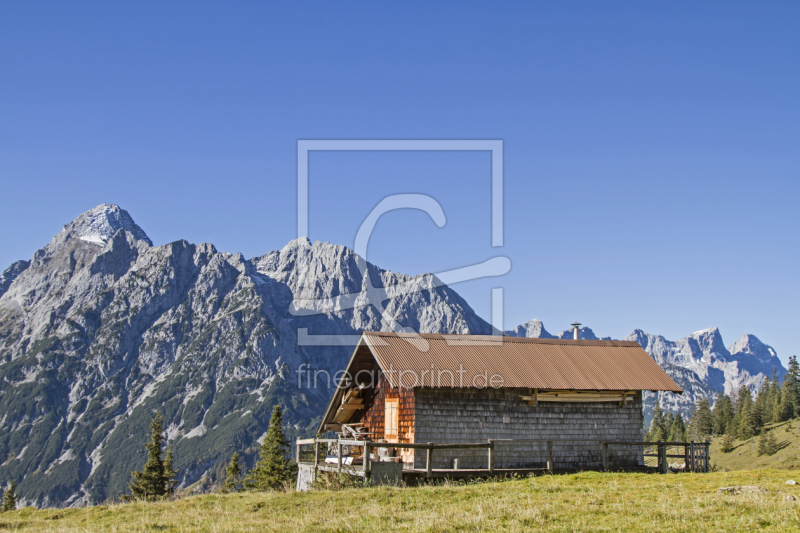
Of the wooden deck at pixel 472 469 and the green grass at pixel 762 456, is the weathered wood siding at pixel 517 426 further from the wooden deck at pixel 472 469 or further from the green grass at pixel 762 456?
the green grass at pixel 762 456

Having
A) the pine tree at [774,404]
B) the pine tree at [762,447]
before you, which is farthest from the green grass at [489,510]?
the pine tree at [774,404]

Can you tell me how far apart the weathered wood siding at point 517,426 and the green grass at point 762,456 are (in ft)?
173

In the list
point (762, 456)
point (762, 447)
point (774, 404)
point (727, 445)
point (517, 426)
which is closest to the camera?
point (517, 426)

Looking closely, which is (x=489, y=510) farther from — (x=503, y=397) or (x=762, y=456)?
(x=762, y=456)

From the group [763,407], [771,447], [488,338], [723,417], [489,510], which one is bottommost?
[771,447]

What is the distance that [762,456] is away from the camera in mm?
84250

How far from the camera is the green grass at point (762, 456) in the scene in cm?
7615

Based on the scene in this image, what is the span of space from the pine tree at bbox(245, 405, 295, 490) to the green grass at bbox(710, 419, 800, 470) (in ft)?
160

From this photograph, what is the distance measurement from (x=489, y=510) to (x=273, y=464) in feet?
136

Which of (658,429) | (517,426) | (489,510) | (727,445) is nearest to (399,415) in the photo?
(517,426)

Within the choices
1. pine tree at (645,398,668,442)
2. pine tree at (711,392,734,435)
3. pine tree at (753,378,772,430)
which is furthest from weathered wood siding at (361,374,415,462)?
pine tree at (711,392,734,435)

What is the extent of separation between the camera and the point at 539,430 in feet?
A: 86.5

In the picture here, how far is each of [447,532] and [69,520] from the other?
11.4 metres

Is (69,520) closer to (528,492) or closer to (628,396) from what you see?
(528,492)
